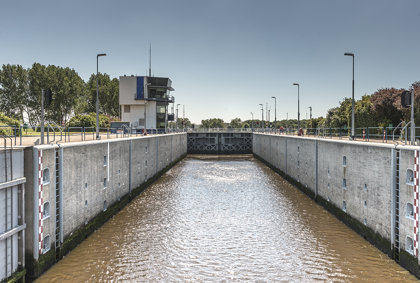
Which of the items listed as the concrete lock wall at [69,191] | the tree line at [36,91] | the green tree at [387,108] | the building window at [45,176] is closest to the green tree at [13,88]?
the tree line at [36,91]

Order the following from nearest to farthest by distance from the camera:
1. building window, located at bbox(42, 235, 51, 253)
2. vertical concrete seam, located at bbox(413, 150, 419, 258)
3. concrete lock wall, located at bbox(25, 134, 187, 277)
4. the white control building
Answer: concrete lock wall, located at bbox(25, 134, 187, 277)
vertical concrete seam, located at bbox(413, 150, 419, 258)
building window, located at bbox(42, 235, 51, 253)
the white control building

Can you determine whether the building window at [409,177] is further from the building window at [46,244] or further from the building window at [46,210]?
the building window at [46,244]

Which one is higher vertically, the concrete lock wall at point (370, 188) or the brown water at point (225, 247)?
the concrete lock wall at point (370, 188)

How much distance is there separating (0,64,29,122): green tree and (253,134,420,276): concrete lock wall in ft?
219

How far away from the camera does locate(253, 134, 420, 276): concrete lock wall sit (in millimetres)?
11633

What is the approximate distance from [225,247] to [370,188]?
644 centimetres

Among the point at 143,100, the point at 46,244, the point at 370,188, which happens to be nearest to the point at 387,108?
the point at 370,188

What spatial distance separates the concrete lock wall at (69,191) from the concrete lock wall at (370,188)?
37.9 feet

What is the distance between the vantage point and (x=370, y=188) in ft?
48.5

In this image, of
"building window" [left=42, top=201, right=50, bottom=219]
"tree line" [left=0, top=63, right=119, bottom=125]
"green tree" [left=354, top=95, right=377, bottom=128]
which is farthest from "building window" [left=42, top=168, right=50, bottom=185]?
"tree line" [left=0, top=63, right=119, bottom=125]

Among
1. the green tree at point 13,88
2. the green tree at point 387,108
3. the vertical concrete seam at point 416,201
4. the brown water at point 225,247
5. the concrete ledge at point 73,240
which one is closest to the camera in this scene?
the concrete ledge at point 73,240

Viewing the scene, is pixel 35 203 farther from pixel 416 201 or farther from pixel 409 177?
pixel 409 177

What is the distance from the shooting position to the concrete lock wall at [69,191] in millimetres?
10820

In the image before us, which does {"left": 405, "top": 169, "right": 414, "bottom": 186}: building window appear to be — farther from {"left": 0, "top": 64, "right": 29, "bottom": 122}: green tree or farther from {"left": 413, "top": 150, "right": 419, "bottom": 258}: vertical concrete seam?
{"left": 0, "top": 64, "right": 29, "bottom": 122}: green tree
